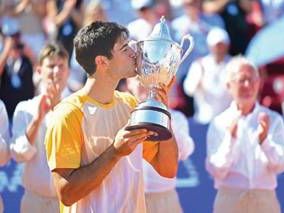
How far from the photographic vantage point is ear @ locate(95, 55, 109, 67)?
4.94 meters

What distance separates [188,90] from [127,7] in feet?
5.10

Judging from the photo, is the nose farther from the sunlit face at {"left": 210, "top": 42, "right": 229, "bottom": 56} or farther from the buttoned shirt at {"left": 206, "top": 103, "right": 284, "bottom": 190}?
the sunlit face at {"left": 210, "top": 42, "right": 229, "bottom": 56}

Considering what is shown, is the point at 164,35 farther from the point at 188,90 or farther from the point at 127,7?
the point at 127,7

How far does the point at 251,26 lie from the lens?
10852mm

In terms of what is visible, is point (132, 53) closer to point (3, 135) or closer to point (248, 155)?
point (3, 135)

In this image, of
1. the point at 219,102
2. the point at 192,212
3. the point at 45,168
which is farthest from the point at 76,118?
the point at 219,102

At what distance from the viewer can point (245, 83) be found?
23.8ft

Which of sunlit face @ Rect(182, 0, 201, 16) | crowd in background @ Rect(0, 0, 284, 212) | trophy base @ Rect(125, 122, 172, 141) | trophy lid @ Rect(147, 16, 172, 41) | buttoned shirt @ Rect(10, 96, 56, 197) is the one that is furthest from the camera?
sunlit face @ Rect(182, 0, 201, 16)

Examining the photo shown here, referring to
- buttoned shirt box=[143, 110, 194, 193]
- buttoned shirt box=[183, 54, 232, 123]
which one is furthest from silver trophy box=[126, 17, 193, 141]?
buttoned shirt box=[183, 54, 232, 123]

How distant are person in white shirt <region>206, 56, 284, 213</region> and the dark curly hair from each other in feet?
7.99

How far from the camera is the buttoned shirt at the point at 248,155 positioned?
716 centimetres

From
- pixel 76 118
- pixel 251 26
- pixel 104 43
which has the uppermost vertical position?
pixel 251 26

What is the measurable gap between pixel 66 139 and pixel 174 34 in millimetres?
5479

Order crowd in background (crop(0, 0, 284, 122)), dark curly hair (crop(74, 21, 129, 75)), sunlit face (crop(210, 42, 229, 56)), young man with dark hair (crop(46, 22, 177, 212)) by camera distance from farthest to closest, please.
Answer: sunlit face (crop(210, 42, 229, 56))
crowd in background (crop(0, 0, 284, 122))
dark curly hair (crop(74, 21, 129, 75))
young man with dark hair (crop(46, 22, 177, 212))
